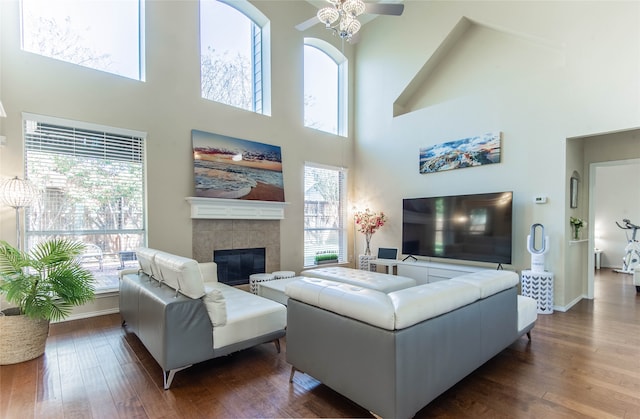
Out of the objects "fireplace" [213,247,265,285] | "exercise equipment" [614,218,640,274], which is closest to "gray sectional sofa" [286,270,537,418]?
"fireplace" [213,247,265,285]

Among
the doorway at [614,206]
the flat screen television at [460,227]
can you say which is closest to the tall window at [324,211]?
the flat screen television at [460,227]

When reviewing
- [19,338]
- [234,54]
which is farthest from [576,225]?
[19,338]

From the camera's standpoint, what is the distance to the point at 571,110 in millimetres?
4238

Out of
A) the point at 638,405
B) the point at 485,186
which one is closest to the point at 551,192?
the point at 485,186

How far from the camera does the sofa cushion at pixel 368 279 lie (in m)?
3.86

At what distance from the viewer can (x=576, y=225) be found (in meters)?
4.64

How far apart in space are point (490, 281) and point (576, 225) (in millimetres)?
3293

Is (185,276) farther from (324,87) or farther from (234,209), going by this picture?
(324,87)

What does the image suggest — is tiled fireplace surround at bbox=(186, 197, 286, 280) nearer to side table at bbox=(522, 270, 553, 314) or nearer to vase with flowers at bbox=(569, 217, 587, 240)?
side table at bbox=(522, 270, 553, 314)

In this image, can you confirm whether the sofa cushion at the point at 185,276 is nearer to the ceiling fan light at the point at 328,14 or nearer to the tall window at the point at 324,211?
the ceiling fan light at the point at 328,14

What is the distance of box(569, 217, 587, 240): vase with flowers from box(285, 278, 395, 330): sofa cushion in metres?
4.20

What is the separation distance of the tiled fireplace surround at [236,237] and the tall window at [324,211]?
2.65 ft

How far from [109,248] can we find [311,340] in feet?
11.2

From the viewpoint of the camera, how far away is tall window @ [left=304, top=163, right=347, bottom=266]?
6398 mm
